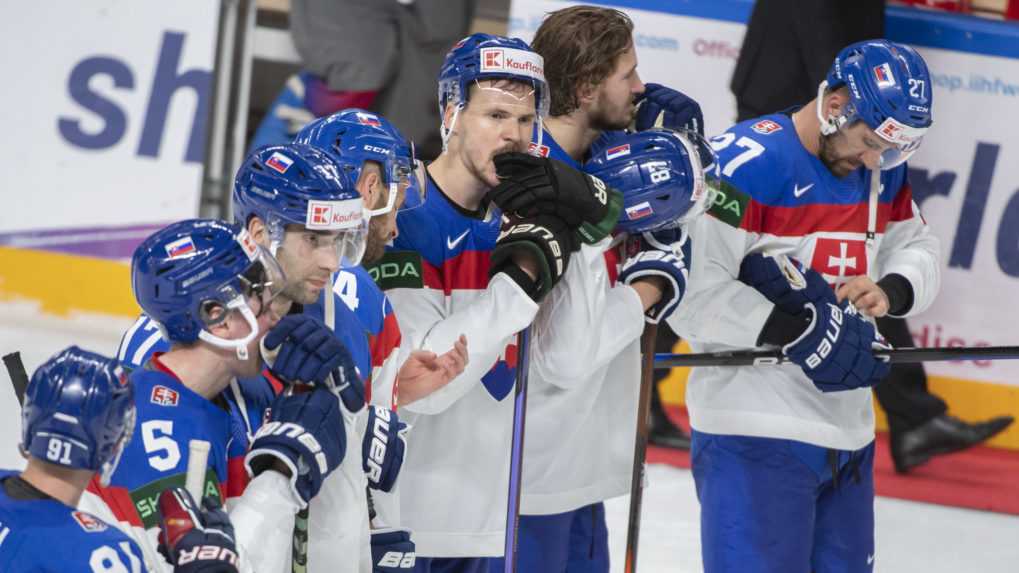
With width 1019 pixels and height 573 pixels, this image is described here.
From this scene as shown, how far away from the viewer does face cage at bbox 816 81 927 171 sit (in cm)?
313

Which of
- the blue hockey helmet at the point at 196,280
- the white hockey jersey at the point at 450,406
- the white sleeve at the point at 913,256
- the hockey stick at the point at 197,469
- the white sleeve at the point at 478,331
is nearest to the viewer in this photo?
the hockey stick at the point at 197,469

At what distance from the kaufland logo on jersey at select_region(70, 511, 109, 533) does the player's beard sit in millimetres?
1912

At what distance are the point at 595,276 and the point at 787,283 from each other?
1.93ft

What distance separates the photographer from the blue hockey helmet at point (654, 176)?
2.78 m

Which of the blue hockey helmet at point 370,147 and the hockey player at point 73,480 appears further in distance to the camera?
the blue hockey helmet at point 370,147

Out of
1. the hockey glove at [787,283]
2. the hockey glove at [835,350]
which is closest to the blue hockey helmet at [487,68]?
the hockey glove at [787,283]

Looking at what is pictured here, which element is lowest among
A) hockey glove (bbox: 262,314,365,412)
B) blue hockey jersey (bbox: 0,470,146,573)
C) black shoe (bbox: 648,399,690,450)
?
black shoe (bbox: 648,399,690,450)

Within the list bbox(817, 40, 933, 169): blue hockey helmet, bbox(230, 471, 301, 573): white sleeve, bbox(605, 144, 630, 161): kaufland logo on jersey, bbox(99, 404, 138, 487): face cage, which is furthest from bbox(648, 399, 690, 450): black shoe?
bbox(99, 404, 138, 487): face cage

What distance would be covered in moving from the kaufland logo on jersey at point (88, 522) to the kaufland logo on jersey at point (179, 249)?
388 millimetres

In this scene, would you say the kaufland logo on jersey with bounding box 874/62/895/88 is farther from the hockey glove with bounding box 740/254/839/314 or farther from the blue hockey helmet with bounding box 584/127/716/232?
the blue hockey helmet with bounding box 584/127/716/232

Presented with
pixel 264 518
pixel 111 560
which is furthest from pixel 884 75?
pixel 111 560

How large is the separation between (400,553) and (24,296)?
3.82m

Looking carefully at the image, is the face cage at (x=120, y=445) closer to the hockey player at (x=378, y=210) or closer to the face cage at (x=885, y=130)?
the hockey player at (x=378, y=210)

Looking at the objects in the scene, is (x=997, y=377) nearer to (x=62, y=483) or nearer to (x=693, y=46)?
(x=693, y=46)
